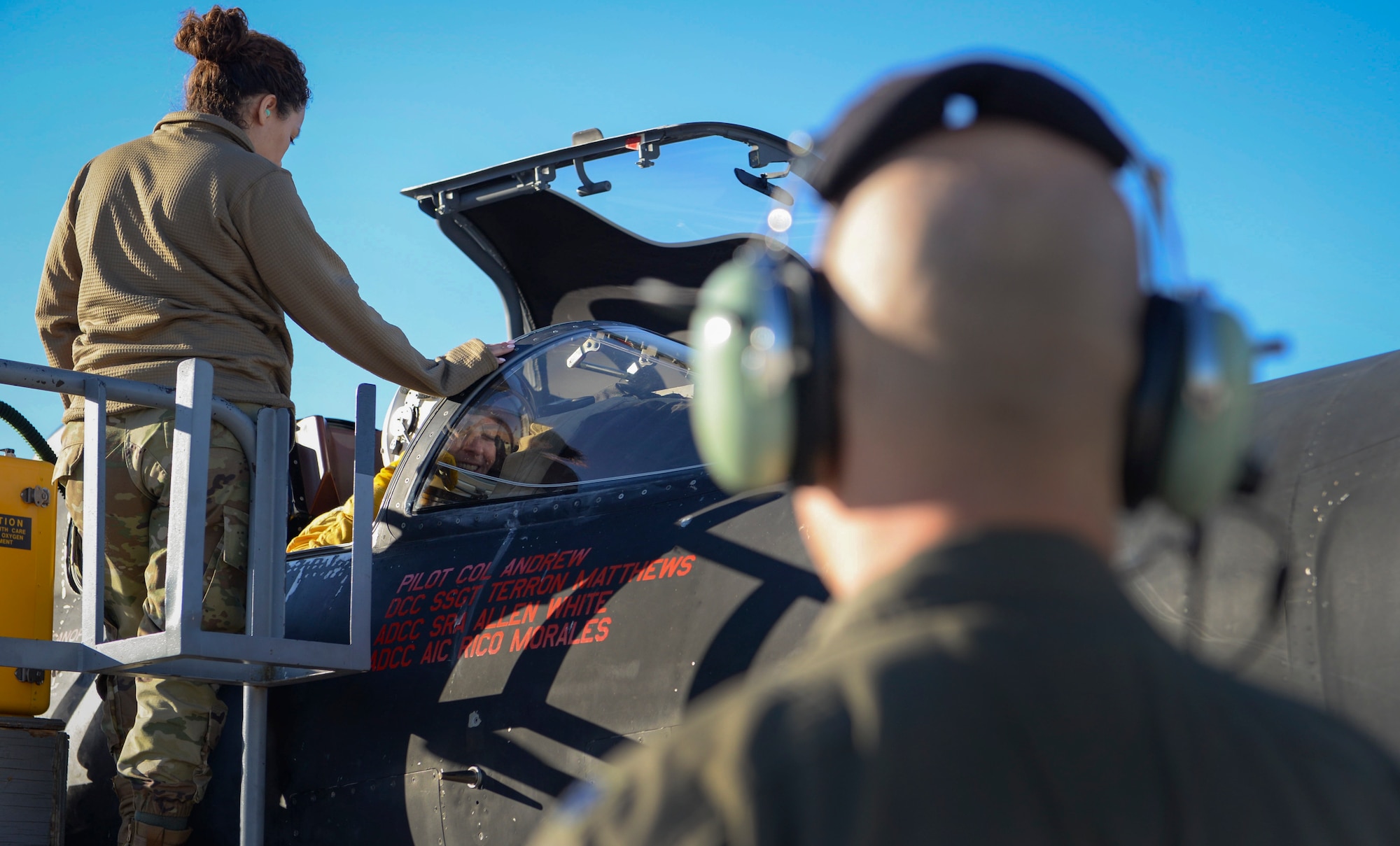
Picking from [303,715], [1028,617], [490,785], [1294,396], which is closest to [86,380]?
[303,715]

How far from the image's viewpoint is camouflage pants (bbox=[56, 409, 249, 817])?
3580mm

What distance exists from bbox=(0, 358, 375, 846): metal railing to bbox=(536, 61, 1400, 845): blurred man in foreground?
8.90 ft

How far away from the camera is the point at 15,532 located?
4.31 metres

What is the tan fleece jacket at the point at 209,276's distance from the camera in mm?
3773

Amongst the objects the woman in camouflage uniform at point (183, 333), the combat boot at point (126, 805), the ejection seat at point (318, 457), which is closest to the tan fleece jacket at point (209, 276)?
the woman in camouflage uniform at point (183, 333)

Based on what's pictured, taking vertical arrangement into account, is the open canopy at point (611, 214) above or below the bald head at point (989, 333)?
above

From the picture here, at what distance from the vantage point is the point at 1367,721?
1914mm

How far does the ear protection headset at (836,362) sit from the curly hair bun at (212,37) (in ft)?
11.8

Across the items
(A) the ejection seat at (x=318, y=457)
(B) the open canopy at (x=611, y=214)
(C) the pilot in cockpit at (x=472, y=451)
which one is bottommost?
(C) the pilot in cockpit at (x=472, y=451)

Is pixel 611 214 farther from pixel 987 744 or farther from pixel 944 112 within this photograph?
pixel 987 744

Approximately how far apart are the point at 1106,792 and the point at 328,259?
3.54m

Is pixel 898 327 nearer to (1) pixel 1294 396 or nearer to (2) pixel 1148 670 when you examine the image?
(2) pixel 1148 670

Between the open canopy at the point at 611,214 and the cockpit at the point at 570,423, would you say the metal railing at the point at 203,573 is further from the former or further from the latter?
the open canopy at the point at 611,214

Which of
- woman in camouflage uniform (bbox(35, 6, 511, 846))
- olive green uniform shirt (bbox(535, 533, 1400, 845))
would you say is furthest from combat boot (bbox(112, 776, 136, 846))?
olive green uniform shirt (bbox(535, 533, 1400, 845))
